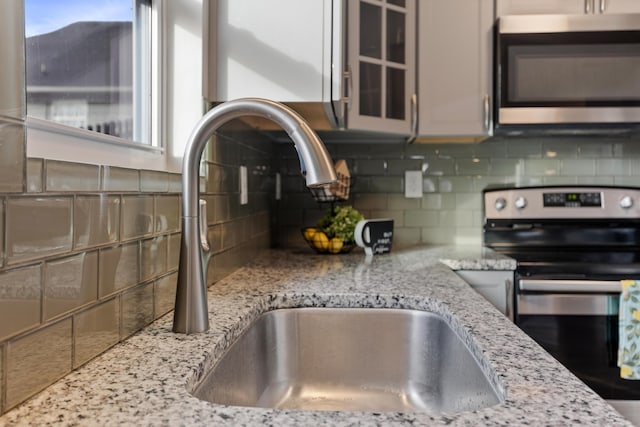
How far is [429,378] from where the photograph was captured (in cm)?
113

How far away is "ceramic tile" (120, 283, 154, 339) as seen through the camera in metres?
0.87

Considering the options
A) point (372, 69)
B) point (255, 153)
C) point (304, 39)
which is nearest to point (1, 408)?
point (304, 39)

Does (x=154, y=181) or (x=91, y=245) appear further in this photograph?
(x=154, y=181)

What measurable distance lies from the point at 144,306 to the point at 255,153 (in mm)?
1077

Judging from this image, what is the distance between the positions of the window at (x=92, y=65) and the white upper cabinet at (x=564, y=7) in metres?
1.47

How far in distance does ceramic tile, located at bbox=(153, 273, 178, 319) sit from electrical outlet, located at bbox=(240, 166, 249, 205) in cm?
64

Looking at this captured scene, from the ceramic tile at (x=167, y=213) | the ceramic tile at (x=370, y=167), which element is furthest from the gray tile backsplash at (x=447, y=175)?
the ceramic tile at (x=167, y=213)

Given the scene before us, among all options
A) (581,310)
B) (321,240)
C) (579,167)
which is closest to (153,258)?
(321,240)

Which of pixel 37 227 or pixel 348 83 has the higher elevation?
pixel 348 83

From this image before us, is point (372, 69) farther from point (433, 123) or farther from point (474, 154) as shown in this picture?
point (474, 154)

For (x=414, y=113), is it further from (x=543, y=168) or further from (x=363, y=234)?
(x=543, y=168)

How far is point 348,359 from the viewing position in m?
1.22

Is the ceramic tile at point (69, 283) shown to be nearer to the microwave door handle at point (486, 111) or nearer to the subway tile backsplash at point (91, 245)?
the subway tile backsplash at point (91, 245)

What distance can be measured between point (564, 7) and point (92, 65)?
1834mm
